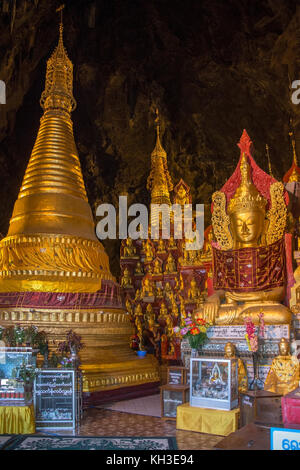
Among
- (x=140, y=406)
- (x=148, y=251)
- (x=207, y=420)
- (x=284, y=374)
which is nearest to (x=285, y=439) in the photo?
(x=207, y=420)

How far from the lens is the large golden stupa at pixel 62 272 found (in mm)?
7668

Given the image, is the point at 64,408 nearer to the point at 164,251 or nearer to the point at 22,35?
the point at 164,251

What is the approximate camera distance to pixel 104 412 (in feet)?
20.7

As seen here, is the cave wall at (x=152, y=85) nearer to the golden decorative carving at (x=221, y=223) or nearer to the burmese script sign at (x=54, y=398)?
the golden decorative carving at (x=221, y=223)

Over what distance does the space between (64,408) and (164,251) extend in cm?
868

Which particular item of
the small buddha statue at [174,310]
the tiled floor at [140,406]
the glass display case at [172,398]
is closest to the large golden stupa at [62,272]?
the tiled floor at [140,406]

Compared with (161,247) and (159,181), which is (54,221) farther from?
(159,181)

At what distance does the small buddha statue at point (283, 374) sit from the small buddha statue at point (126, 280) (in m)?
8.40

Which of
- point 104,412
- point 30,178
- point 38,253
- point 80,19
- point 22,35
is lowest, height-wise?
point 104,412

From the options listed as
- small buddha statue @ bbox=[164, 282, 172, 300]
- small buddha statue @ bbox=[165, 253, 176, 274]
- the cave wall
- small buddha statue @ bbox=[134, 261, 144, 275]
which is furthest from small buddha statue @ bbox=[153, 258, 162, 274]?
the cave wall

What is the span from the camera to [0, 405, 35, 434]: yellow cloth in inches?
191

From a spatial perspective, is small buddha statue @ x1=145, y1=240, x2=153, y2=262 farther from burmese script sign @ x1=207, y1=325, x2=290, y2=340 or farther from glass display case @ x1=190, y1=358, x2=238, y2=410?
glass display case @ x1=190, y1=358, x2=238, y2=410

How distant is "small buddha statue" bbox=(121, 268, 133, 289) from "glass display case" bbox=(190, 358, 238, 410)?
8.60m
